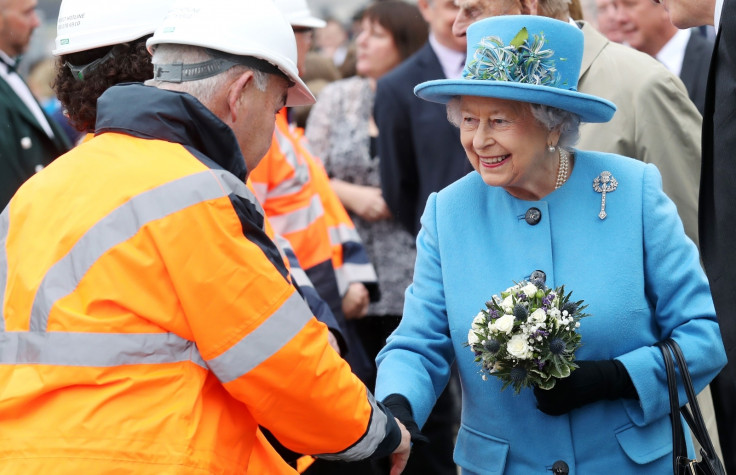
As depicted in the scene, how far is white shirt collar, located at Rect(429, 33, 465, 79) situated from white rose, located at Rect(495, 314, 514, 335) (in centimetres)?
294

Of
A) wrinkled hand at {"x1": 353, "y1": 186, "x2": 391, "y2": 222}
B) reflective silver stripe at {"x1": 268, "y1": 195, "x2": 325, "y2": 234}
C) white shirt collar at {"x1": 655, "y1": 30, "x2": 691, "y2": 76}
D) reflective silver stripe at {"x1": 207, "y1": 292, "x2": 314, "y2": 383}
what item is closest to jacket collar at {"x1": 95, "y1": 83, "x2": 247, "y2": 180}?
reflective silver stripe at {"x1": 207, "y1": 292, "x2": 314, "y2": 383}

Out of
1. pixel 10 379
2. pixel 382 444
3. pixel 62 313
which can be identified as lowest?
pixel 382 444

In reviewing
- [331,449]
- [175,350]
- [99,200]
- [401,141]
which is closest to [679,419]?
[331,449]

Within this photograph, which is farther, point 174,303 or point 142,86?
point 142,86

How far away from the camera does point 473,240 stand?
10.7ft

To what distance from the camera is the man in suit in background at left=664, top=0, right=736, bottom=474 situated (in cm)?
251

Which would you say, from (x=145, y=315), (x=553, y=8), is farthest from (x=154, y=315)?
(x=553, y=8)

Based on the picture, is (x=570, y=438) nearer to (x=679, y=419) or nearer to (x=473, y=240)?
(x=679, y=419)

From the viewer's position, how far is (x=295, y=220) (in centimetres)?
509

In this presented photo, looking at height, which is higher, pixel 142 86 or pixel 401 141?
pixel 142 86

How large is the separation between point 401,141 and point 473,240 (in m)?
2.59

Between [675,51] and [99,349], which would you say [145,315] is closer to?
[99,349]

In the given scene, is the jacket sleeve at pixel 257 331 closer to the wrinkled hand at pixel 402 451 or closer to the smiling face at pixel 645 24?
Answer: the wrinkled hand at pixel 402 451

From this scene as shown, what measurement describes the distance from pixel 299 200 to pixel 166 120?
243 cm
